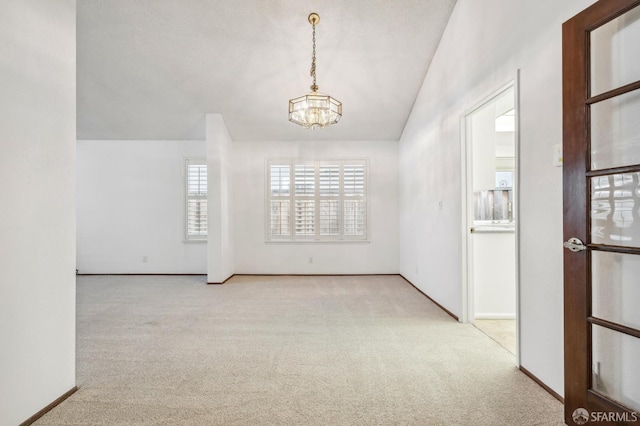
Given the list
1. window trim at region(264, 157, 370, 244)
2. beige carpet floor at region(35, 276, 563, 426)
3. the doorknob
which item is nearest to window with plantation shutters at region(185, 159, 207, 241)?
window trim at region(264, 157, 370, 244)

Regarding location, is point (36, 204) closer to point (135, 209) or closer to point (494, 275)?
point (494, 275)

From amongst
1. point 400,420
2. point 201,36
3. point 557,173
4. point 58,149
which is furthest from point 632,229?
point 201,36

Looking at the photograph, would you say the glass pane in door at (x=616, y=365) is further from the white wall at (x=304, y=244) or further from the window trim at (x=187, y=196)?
the window trim at (x=187, y=196)

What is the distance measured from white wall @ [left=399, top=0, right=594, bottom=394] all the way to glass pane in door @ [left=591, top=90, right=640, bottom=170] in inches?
14.5

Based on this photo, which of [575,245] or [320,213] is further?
[320,213]

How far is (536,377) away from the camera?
2.37 m

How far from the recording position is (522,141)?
2559mm

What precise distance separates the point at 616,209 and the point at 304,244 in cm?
548

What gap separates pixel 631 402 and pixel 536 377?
28.9 inches

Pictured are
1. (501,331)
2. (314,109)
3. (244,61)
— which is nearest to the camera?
(501,331)

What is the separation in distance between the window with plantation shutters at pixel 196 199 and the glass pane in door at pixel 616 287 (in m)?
6.34

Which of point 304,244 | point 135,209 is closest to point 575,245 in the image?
point 304,244

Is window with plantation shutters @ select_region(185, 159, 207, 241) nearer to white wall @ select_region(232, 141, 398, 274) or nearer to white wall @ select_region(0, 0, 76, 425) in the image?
white wall @ select_region(232, 141, 398, 274)

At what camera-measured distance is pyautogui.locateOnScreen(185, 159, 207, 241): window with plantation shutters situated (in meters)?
6.89
